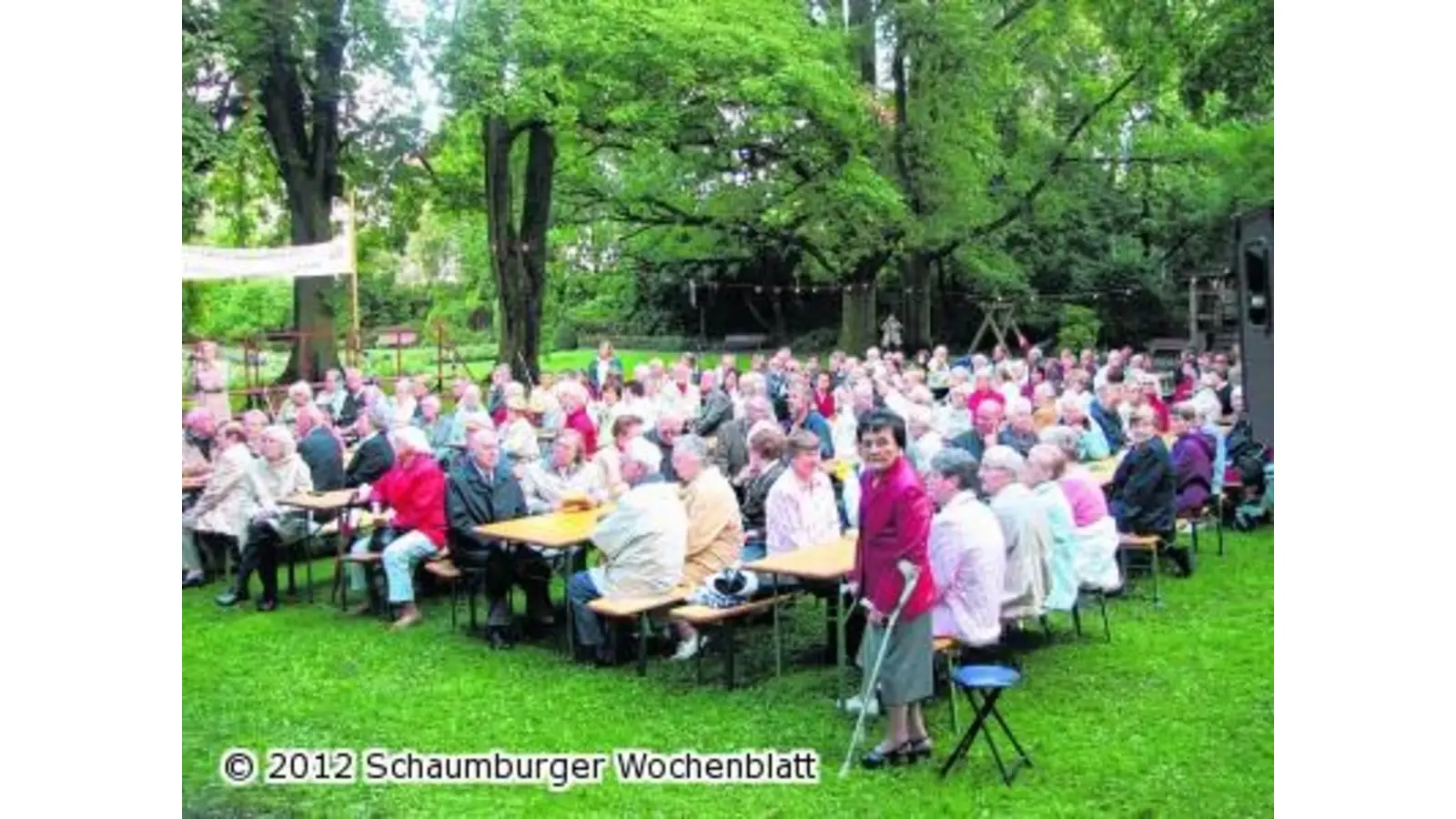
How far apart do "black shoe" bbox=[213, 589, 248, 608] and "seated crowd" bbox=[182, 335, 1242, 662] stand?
65mm

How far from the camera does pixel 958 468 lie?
20.2 ft

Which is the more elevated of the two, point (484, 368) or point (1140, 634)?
point (484, 368)

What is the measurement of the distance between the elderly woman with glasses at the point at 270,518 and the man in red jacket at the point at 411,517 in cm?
76

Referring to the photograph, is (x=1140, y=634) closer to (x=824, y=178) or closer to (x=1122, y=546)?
(x=1122, y=546)

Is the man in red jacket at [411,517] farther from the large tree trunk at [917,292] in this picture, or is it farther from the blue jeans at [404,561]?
the large tree trunk at [917,292]

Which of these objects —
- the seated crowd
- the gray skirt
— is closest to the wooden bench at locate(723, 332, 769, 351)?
the seated crowd

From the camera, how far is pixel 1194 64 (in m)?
7.58

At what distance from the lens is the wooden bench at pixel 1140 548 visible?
815cm

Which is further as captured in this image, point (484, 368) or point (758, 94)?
point (484, 368)
